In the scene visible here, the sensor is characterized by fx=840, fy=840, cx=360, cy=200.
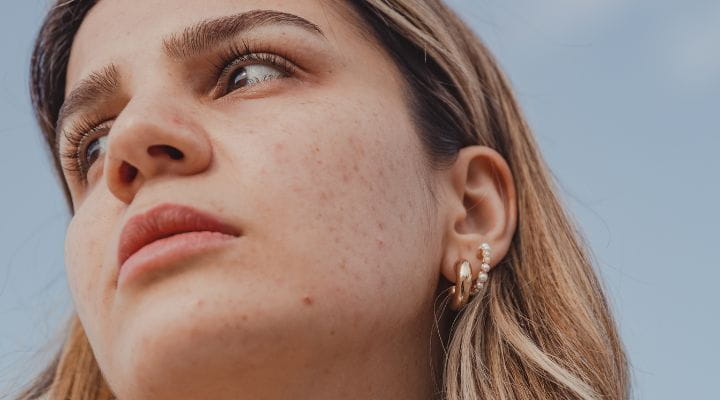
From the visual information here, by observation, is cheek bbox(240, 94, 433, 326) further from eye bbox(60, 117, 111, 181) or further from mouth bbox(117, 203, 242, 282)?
eye bbox(60, 117, 111, 181)

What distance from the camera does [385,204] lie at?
2361 mm

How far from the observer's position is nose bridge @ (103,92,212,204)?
7.16 ft

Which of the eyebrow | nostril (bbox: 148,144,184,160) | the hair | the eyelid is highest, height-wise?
the eyebrow

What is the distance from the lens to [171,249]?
2129mm

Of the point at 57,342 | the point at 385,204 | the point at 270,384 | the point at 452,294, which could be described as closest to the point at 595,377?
the point at 452,294

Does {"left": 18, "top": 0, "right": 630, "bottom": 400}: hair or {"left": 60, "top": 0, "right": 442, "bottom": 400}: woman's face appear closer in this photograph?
{"left": 60, "top": 0, "right": 442, "bottom": 400}: woman's face

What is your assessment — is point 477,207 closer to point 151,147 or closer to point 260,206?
point 260,206

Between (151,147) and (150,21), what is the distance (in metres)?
0.58

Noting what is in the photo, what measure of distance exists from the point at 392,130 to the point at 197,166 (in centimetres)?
65

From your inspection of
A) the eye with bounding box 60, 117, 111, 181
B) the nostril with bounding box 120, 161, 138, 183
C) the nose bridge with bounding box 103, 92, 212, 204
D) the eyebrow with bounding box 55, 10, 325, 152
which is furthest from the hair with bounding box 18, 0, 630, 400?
the nostril with bounding box 120, 161, 138, 183

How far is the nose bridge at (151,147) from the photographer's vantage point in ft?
7.16

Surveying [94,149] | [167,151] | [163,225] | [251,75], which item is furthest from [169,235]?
[94,149]

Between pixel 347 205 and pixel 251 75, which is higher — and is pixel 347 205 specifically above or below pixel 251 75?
below

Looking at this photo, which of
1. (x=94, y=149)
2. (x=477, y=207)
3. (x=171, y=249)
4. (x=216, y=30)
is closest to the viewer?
(x=171, y=249)
